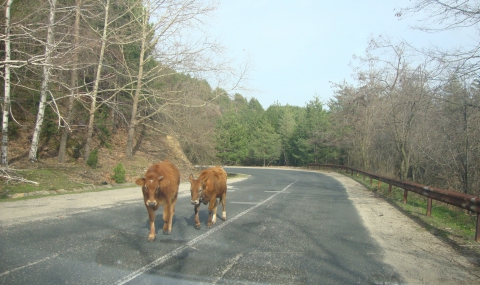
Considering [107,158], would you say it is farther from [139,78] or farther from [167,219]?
[167,219]

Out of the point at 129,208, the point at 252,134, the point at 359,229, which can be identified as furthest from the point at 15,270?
the point at 252,134

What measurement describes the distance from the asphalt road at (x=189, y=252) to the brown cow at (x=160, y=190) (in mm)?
381

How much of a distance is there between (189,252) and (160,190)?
137 centimetres

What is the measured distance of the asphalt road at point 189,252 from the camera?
16.7ft

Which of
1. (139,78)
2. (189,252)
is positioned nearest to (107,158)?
(139,78)

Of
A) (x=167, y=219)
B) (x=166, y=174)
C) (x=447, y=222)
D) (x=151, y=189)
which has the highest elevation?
(x=166, y=174)

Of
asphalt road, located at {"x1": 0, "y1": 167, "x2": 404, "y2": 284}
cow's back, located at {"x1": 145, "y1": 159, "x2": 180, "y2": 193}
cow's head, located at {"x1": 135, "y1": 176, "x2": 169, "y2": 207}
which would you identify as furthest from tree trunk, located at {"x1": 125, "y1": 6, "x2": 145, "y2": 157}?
cow's head, located at {"x1": 135, "y1": 176, "x2": 169, "y2": 207}

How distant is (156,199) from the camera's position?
686cm

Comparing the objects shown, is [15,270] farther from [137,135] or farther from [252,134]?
[252,134]

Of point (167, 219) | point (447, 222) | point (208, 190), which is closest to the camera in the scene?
point (167, 219)

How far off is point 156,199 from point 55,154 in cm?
1784

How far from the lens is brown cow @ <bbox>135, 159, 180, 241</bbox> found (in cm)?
659

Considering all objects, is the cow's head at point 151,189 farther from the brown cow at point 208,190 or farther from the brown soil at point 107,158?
the brown soil at point 107,158

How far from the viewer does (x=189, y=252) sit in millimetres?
6270
